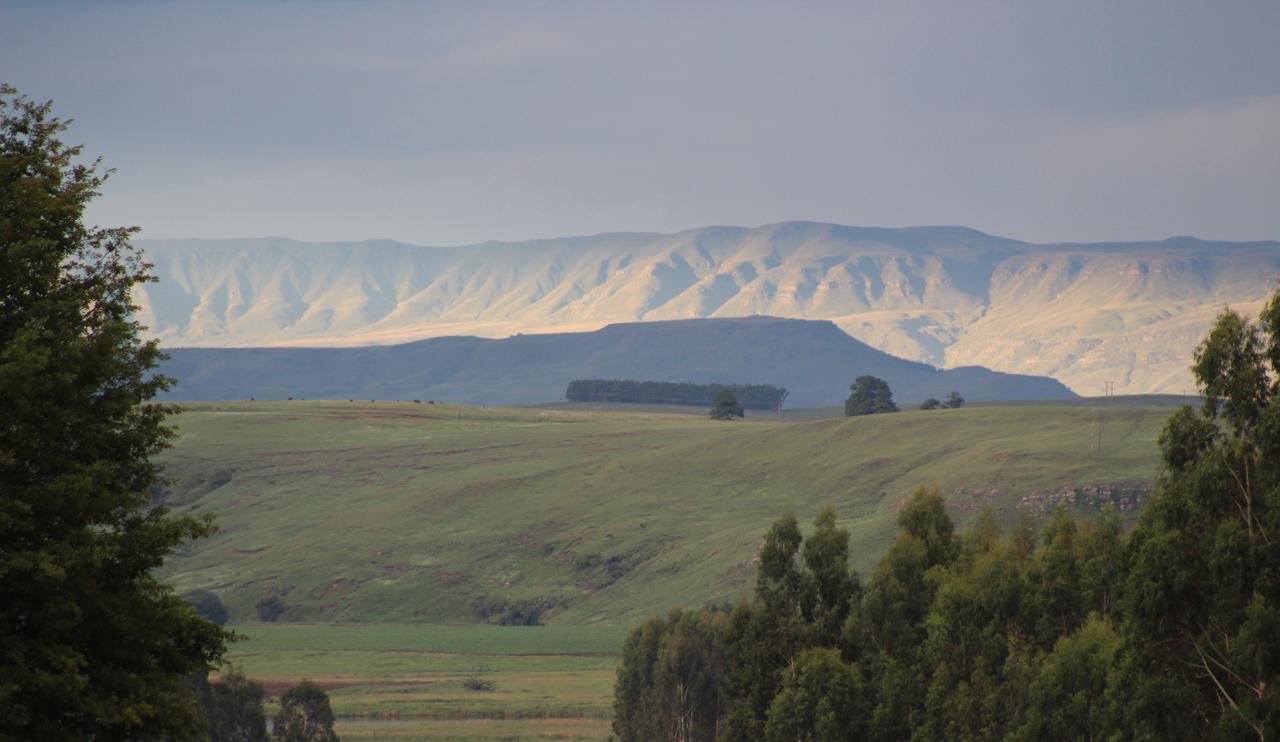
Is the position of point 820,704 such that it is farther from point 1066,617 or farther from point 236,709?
point 236,709

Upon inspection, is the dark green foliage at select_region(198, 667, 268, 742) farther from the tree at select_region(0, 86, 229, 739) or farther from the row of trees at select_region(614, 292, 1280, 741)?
the tree at select_region(0, 86, 229, 739)

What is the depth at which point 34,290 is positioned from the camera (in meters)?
27.8

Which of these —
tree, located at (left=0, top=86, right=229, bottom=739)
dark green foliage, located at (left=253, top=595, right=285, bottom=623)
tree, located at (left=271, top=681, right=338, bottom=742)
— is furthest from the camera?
dark green foliage, located at (left=253, top=595, right=285, bottom=623)

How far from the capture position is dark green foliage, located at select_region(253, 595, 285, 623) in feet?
583

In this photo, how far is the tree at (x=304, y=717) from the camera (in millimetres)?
83688

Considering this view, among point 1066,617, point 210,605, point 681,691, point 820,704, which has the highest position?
point 1066,617

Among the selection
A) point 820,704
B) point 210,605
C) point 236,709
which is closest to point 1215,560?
point 820,704

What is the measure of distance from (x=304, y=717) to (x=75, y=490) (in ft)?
201

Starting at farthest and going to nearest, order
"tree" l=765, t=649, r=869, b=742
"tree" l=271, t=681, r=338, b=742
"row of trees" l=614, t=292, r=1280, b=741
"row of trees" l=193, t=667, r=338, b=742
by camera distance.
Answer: "tree" l=271, t=681, r=338, b=742
"row of trees" l=193, t=667, r=338, b=742
"tree" l=765, t=649, r=869, b=742
"row of trees" l=614, t=292, r=1280, b=741

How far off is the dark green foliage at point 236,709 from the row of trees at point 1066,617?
29344 millimetres

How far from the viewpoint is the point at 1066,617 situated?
58000 mm

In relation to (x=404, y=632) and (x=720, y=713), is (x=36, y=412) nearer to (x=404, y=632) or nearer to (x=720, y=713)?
(x=720, y=713)

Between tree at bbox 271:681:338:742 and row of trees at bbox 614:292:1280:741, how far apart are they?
28.7 metres

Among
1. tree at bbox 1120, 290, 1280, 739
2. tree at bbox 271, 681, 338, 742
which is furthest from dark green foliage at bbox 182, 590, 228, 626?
tree at bbox 1120, 290, 1280, 739
